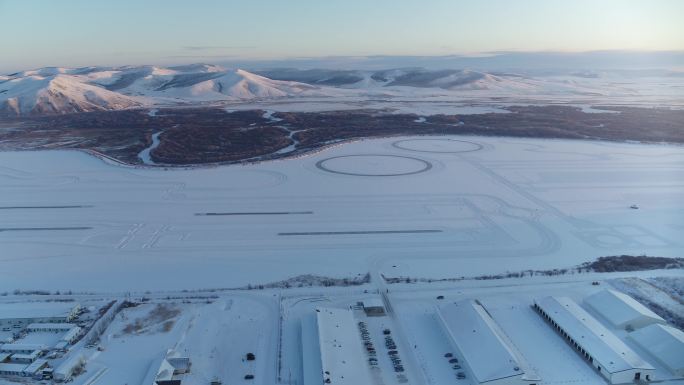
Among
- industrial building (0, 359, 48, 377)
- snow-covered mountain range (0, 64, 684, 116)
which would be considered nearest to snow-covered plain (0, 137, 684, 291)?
industrial building (0, 359, 48, 377)

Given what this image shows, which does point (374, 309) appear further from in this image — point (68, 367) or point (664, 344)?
point (68, 367)

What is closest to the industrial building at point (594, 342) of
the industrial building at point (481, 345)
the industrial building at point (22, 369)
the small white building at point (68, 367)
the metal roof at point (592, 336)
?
the metal roof at point (592, 336)

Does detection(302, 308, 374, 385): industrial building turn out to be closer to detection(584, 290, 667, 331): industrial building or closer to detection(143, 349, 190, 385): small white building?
detection(143, 349, 190, 385): small white building

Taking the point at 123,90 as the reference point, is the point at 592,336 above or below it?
below

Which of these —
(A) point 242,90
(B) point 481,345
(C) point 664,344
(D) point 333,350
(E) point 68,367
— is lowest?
(E) point 68,367

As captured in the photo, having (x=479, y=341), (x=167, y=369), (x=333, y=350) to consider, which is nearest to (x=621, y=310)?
(x=479, y=341)

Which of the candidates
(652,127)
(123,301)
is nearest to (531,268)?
(123,301)
